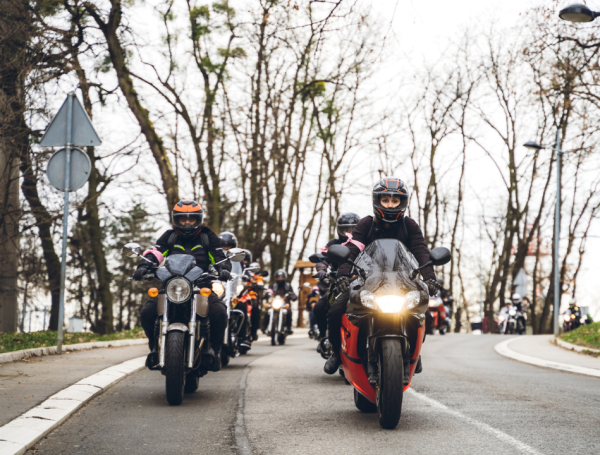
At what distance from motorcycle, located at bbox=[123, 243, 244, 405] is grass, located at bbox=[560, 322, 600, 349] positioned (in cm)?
1174

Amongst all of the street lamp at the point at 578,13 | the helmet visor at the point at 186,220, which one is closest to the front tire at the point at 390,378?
the helmet visor at the point at 186,220

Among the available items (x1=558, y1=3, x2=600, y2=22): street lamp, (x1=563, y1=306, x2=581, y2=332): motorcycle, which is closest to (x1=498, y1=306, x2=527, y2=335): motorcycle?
(x1=563, y1=306, x2=581, y2=332): motorcycle

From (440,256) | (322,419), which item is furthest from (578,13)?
(322,419)

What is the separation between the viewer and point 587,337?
18.5 m

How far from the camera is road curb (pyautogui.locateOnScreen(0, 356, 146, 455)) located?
5.16 metres

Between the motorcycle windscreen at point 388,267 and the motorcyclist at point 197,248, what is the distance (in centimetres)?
202

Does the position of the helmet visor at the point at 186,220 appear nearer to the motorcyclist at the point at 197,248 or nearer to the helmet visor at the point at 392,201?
the motorcyclist at the point at 197,248

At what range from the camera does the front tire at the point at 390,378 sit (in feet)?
18.9

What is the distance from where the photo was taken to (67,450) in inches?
203

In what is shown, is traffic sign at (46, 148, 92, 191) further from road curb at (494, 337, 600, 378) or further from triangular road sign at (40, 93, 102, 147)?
road curb at (494, 337, 600, 378)

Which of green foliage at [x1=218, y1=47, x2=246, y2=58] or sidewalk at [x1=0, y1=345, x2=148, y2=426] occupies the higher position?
green foliage at [x1=218, y1=47, x2=246, y2=58]

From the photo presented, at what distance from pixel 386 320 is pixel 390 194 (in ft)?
4.15

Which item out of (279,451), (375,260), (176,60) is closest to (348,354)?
(375,260)

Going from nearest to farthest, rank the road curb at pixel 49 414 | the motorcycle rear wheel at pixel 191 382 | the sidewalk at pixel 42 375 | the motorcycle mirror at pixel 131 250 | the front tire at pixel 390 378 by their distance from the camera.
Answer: the road curb at pixel 49 414 < the front tire at pixel 390 378 < the sidewalk at pixel 42 375 < the motorcycle mirror at pixel 131 250 < the motorcycle rear wheel at pixel 191 382
